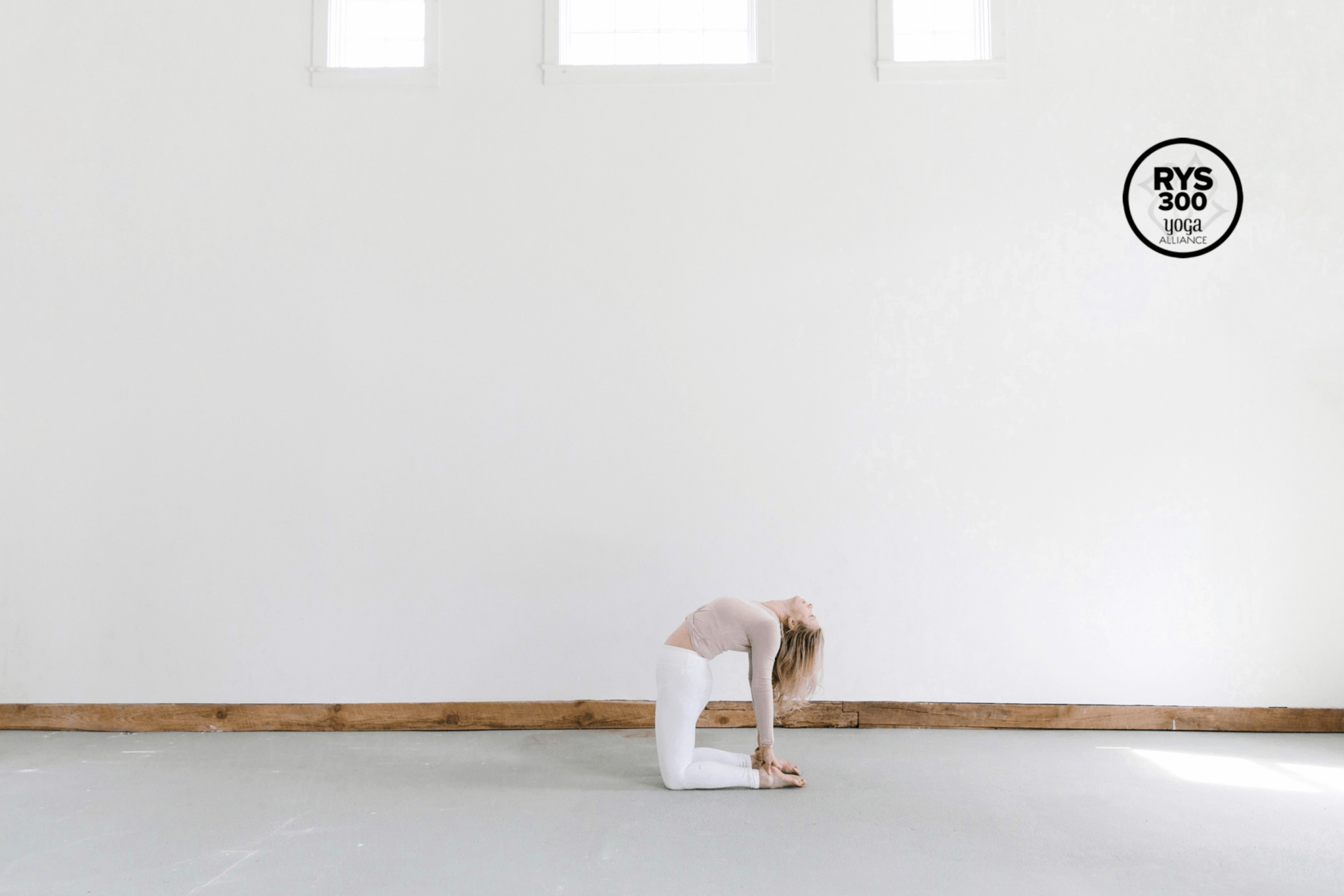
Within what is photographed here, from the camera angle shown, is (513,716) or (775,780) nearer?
(775,780)

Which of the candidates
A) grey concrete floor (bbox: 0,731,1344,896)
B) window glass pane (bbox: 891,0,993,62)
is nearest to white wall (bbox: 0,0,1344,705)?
window glass pane (bbox: 891,0,993,62)

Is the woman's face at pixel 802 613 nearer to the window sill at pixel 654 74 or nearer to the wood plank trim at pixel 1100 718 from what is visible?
the wood plank trim at pixel 1100 718

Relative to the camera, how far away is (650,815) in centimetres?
308

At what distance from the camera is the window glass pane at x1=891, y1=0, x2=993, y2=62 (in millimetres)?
4418

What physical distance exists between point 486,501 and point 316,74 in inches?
98.9

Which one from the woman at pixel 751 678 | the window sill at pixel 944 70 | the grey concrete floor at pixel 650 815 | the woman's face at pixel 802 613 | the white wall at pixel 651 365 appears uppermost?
the window sill at pixel 944 70

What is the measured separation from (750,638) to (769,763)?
1.76ft

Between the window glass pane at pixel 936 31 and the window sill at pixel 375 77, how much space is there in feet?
8.47

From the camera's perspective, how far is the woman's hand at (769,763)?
3369 mm

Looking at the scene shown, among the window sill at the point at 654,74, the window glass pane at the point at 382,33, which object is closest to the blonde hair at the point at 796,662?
the window sill at the point at 654,74

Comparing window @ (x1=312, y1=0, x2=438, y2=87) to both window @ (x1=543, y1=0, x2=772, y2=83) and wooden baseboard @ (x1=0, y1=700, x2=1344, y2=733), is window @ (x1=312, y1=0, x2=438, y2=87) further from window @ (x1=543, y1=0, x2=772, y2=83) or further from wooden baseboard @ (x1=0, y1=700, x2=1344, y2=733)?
wooden baseboard @ (x1=0, y1=700, x2=1344, y2=733)

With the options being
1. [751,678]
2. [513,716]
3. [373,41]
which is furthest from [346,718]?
[373,41]

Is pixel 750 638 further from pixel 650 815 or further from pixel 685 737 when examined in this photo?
pixel 650 815

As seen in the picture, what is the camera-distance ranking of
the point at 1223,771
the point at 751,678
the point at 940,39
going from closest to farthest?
the point at 751,678
the point at 1223,771
the point at 940,39
